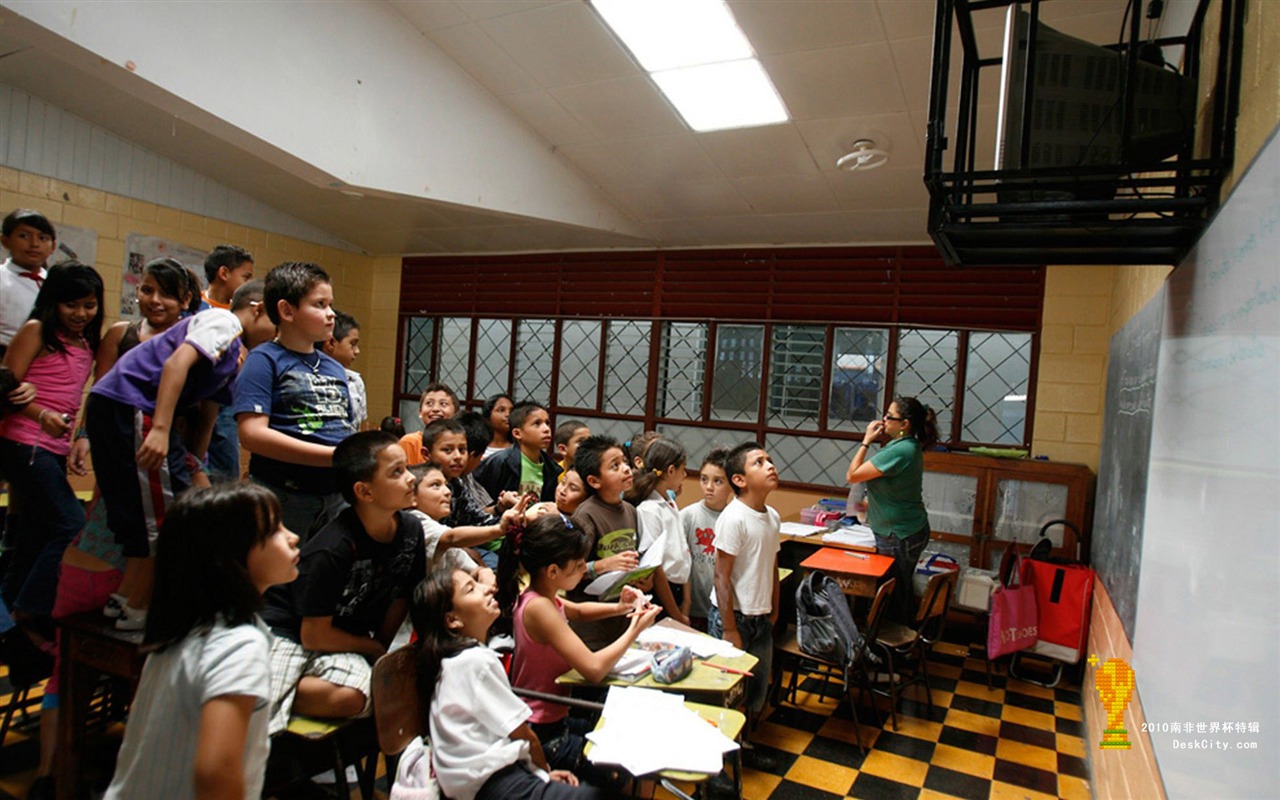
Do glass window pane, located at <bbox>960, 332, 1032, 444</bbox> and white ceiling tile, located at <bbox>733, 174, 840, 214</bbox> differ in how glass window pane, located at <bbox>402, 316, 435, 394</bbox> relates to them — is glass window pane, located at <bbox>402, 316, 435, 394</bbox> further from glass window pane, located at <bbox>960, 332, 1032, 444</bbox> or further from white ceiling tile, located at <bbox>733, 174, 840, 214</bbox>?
glass window pane, located at <bbox>960, 332, 1032, 444</bbox>

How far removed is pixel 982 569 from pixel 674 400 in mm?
2684

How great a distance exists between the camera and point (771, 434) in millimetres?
5711

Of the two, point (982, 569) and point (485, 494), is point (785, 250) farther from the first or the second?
point (485, 494)

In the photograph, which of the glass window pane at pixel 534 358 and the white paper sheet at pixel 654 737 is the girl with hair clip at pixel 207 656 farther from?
the glass window pane at pixel 534 358

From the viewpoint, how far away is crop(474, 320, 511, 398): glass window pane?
6.90 meters

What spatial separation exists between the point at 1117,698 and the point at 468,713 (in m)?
1.86

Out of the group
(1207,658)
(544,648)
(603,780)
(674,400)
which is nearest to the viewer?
(1207,658)

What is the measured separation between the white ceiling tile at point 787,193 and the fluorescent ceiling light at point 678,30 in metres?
1.16

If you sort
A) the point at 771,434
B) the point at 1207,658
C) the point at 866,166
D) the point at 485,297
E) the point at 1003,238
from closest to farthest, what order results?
the point at 1207,658
the point at 1003,238
the point at 866,166
the point at 771,434
the point at 485,297

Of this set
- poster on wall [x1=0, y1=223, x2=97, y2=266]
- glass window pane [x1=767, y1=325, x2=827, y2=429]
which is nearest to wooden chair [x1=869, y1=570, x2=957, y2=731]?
glass window pane [x1=767, y1=325, x2=827, y2=429]

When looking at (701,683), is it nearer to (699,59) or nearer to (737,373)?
(699,59)

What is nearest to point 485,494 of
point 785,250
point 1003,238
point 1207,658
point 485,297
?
point 1003,238

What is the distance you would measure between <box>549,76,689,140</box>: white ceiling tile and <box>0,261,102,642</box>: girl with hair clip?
9.30ft

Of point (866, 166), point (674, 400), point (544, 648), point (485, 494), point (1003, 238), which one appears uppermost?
point (866, 166)
